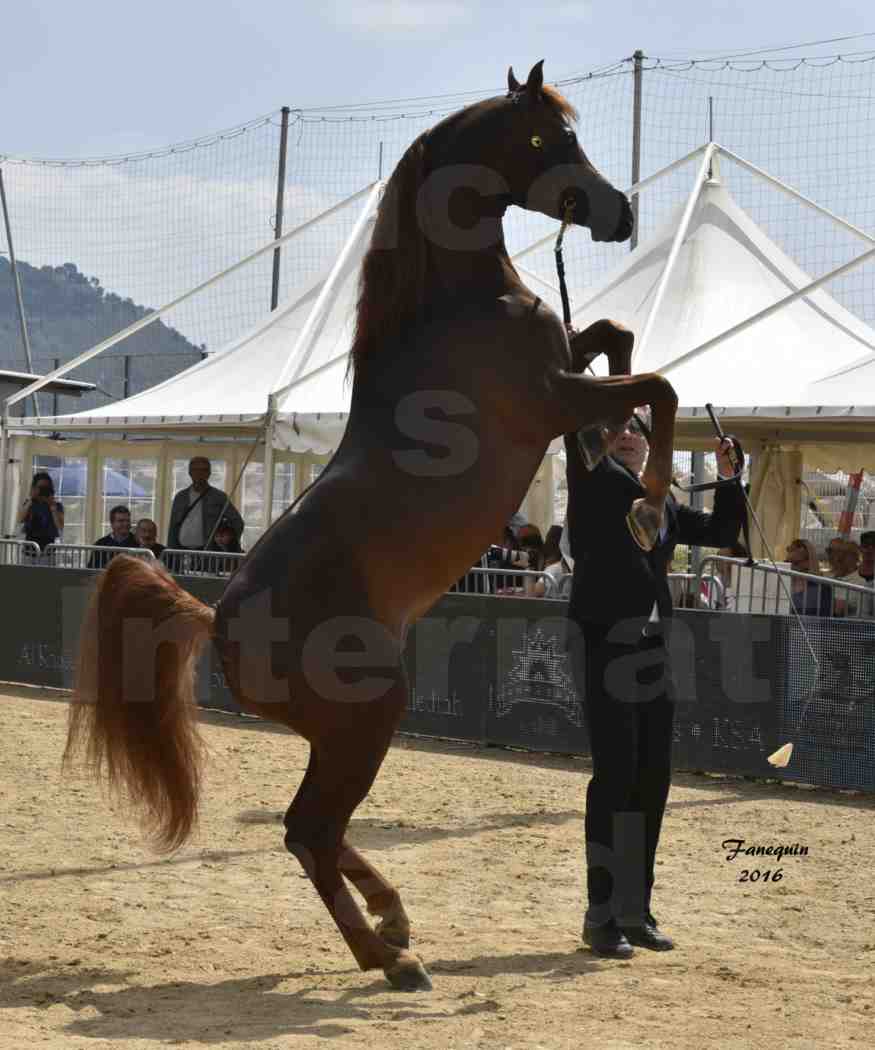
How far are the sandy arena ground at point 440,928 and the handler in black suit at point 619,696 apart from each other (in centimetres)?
19

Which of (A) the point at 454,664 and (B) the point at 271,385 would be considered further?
(B) the point at 271,385

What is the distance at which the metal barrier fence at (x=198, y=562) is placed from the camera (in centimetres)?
1098

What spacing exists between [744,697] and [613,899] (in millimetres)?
3765

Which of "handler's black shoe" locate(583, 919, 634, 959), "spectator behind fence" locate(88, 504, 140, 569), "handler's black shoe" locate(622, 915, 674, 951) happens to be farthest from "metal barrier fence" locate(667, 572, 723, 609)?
"spectator behind fence" locate(88, 504, 140, 569)

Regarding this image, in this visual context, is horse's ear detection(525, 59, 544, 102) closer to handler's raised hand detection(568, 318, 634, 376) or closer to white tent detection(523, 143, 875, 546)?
handler's raised hand detection(568, 318, 634, 376)

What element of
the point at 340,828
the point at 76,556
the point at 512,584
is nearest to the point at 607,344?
the point at 340,828

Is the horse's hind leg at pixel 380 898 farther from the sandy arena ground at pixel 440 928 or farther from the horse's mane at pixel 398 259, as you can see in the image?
the horse's mane at pixel 398 259

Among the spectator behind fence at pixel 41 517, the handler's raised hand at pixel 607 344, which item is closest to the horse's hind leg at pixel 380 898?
the handler's raised hand at pixel 607 344

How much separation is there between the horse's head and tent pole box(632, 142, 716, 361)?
25.4ft

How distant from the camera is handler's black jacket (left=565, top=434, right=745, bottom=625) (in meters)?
4.83

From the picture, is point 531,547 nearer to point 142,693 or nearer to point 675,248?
point 675,248

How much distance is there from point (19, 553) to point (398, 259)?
873 centimetres

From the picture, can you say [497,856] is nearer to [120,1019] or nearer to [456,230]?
[120,1019]

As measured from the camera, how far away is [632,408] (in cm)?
402
